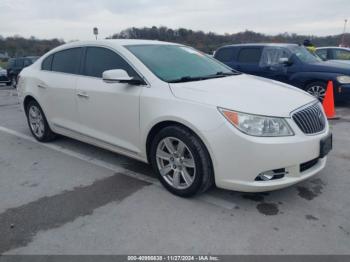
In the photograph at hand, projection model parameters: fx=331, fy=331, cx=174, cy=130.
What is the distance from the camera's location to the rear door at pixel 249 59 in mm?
8695

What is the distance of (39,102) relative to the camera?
17.2 feet

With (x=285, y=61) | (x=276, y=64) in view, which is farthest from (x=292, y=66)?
(x=276, y=64)

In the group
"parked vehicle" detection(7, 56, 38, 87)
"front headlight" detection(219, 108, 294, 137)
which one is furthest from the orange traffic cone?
"parked vehicle" detection(7, 56, 38, 87)

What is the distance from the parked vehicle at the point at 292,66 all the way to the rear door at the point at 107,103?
17.6 feet

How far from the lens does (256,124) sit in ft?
9.78

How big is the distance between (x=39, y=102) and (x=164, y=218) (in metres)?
3.21

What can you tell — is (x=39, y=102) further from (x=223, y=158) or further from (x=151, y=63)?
(x=223, y=158)

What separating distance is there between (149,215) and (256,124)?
52.0 inches

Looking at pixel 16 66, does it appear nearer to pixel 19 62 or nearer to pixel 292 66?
pixel 19 62

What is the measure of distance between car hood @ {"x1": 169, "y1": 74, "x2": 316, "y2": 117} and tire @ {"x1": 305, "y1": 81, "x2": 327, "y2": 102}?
4.68 meters

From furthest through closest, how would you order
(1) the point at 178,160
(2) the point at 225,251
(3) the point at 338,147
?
(3) the point at 338,147
(1) the point at 178,160
(2) the point at 225,251

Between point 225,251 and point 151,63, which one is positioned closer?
point 225,251

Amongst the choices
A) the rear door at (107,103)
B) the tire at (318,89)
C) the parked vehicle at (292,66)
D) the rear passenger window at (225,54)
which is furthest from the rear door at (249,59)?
the rear door at (107,103)

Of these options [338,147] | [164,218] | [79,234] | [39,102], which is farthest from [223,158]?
[39,102]
